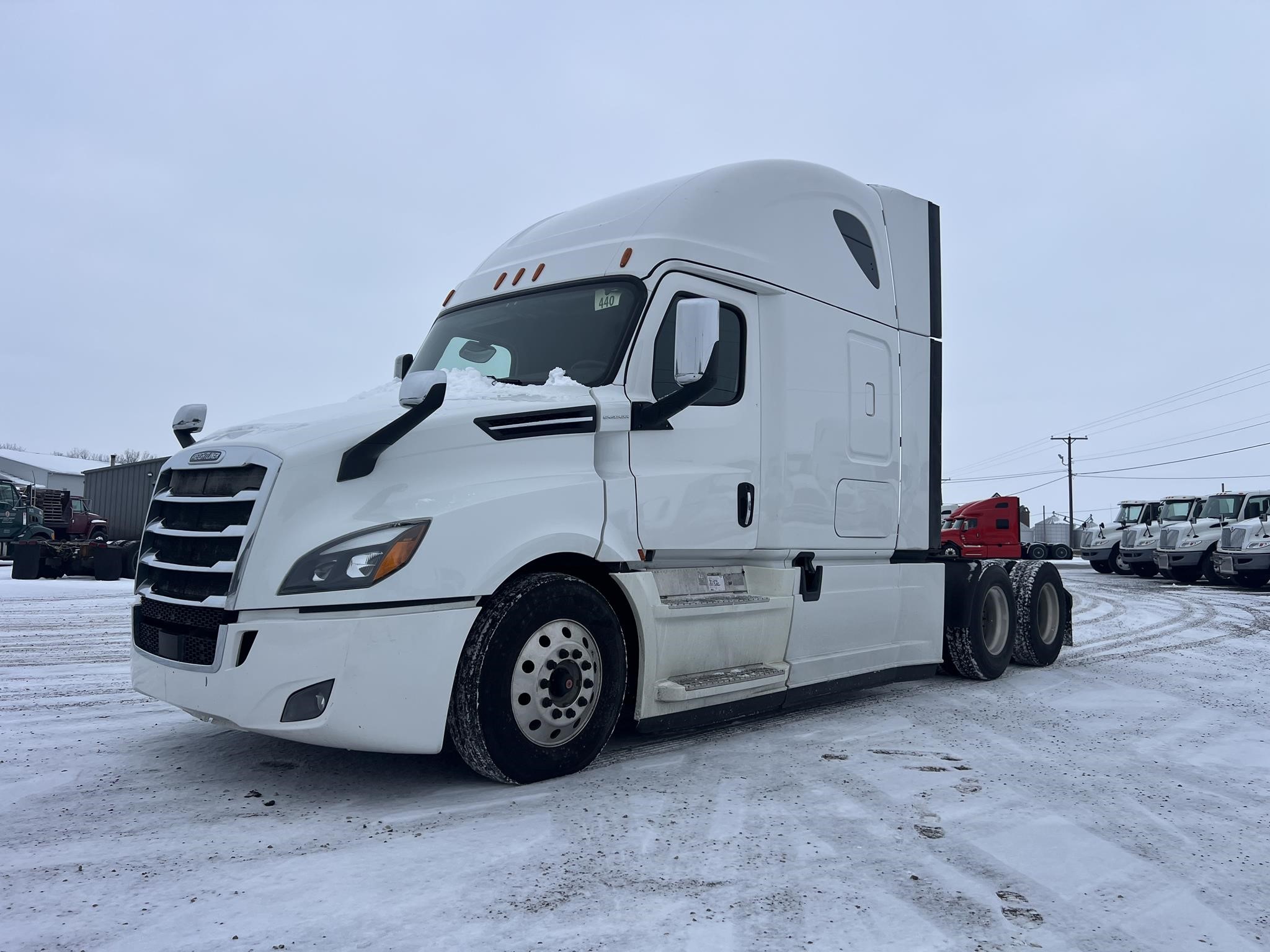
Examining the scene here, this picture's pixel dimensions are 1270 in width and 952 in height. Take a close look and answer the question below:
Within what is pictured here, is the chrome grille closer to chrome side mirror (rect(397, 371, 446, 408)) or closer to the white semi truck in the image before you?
the white semi truck

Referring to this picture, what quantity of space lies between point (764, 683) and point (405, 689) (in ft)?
7.98

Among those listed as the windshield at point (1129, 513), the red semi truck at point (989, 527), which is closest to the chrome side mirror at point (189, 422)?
the red semi truck at point (989, 527)

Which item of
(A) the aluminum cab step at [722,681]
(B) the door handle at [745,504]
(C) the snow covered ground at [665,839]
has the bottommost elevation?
(C) the snow covered ground at [665,839]

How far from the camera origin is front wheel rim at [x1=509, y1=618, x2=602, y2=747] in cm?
450

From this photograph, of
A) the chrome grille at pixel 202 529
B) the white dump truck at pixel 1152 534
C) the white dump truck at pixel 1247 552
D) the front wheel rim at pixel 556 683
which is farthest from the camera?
the white dump truck at pixel 1152 534

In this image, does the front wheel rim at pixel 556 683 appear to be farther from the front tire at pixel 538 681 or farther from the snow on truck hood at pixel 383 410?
the snow on truck hood at pixel 383 410

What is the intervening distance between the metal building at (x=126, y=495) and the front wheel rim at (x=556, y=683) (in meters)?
21.3

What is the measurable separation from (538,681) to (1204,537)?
2632 cm

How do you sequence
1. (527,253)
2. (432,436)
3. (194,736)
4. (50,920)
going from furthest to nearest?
(527,253) → (194,736) → (432,436) → (50,920)

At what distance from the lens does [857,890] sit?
10.7 ft

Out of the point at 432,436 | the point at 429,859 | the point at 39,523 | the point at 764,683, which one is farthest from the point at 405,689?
the point at 39,523

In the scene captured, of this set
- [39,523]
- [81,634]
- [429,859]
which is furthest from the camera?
[39,523]

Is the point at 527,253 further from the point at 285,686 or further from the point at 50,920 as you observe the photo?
the point at 50,920

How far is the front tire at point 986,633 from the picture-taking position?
26.3 ft
